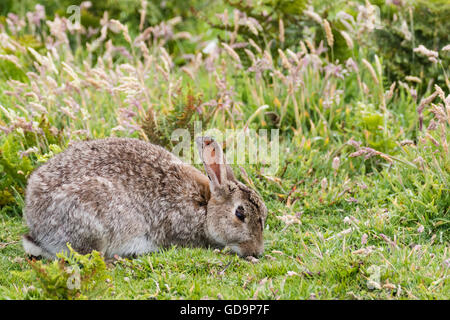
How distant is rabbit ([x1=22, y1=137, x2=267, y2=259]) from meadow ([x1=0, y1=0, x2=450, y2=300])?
0.78 ft

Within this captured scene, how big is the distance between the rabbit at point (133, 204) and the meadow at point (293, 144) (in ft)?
0.78

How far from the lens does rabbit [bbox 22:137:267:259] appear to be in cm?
516

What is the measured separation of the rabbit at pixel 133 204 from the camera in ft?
16.9

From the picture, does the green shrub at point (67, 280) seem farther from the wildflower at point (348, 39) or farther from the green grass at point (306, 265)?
the wildflower at point (348, 39)

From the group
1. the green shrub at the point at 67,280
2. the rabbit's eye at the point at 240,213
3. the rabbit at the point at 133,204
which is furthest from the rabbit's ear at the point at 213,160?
the green shrub at the point at 67,280

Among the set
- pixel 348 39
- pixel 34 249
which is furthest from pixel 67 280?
pixel 348 39

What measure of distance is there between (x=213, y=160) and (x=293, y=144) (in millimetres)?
1957

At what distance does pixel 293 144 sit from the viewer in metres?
7.21

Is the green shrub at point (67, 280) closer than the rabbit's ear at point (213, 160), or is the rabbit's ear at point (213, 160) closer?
the green shrub at point (67, 280)

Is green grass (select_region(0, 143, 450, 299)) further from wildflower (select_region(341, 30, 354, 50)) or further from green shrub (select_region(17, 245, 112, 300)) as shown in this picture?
wildflower (select_region(341, 30, 354, 50))

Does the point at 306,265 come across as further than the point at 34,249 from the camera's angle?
No

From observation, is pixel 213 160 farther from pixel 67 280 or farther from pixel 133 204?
pixel 67 280

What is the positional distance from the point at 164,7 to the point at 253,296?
777 centimetres

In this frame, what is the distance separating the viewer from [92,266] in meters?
4.19
